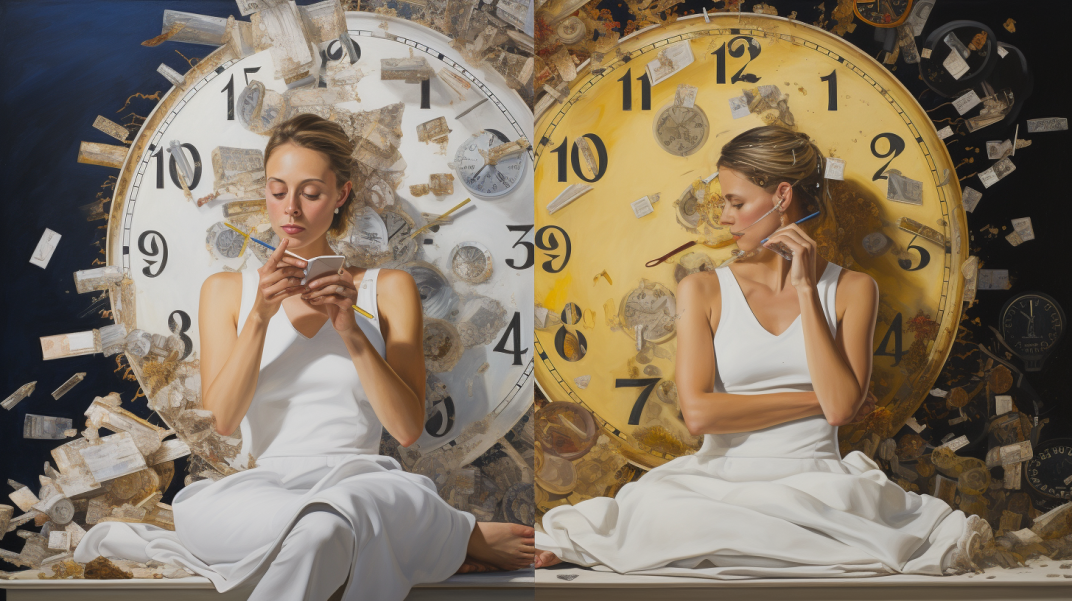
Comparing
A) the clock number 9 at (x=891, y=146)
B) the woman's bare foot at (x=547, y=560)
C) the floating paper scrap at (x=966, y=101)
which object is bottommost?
the woman's bare foot at (x=547, y=560)

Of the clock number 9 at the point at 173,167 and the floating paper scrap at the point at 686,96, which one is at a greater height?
the floating paper scrap at the point at 686,96

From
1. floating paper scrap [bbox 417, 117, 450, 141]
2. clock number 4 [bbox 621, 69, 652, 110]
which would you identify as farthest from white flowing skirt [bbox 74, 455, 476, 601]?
Result: clock number 4 [bbox 621, 69, 652, 110]

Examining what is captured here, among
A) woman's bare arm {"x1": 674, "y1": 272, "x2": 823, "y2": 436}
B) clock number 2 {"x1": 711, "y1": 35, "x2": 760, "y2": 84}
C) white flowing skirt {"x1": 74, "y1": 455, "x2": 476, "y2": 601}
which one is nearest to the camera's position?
white flowing skirt {"x1": 74, "y1": 455, "x2": 476, "y2": 601}

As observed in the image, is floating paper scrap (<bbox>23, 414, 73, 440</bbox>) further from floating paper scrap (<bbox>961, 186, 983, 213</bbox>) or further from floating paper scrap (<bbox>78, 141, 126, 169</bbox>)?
floating paper scrap (<bbox>961, 186, 983, 213</bbox>)

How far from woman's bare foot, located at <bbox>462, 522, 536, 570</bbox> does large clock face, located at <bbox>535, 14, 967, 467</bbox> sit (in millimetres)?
448

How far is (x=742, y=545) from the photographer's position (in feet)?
6.90

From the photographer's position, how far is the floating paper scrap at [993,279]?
2.22m

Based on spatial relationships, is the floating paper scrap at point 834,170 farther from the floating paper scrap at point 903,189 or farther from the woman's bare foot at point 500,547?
the woman's bare foot at point 500,547

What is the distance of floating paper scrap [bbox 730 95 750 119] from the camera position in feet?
7.36

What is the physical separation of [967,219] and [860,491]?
0.95 metres

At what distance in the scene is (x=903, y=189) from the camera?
87.4 inches

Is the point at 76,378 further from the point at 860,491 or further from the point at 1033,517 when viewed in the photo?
the point at 1033,517

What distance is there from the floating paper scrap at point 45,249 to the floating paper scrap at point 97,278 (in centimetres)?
11

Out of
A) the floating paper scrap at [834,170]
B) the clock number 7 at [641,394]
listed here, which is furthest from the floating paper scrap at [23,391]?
the floating paper scrap at [834,170]
